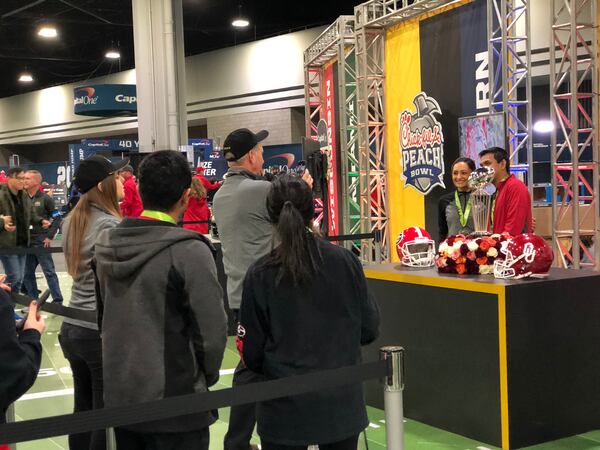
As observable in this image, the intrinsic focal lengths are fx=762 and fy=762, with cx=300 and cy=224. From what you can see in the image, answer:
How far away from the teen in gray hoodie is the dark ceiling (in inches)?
606

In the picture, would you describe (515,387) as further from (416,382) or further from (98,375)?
(98,375)

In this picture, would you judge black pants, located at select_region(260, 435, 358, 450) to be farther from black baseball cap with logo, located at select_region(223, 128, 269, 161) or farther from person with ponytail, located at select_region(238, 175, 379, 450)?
black baseball cap with logo, located at select_region(223, 128, 269, 161)

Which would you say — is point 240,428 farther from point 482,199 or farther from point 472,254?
point 482,199

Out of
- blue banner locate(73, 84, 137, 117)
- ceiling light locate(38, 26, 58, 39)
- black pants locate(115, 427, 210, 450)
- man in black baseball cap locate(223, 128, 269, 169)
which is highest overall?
ceiling light locate(38, 26, 58, 39)

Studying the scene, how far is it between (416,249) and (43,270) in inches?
213

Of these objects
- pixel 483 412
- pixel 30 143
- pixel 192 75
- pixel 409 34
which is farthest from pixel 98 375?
pixel 30 143

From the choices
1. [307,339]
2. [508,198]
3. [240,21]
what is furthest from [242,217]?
[240,21]

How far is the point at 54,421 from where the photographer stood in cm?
189

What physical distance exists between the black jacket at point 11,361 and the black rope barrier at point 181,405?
82 millimetres

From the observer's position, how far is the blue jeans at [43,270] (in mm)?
8602

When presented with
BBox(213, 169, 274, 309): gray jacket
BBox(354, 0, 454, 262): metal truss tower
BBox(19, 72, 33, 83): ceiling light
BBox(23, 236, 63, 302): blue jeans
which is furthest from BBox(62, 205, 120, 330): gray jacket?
BBox(19, 72, 33, 83): ceiling light

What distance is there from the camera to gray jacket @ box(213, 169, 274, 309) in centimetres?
346

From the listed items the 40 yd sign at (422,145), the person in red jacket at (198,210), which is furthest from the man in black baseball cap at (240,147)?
the 40 yd sign at (422,145)

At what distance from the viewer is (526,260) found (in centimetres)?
391
